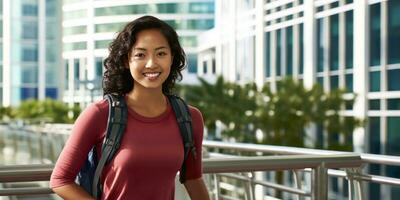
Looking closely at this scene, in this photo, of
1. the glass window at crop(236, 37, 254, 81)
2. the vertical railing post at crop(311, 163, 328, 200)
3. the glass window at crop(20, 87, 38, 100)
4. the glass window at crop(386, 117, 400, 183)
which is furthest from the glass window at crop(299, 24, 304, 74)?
the glass window at crop(20, 87, 38, 100)

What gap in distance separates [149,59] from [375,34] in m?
22.2

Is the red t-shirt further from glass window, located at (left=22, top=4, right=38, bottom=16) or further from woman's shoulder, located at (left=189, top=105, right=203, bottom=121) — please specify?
glass window, located at (left=22, top=4, right=38, bottom=16)

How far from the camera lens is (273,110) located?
28016 mm

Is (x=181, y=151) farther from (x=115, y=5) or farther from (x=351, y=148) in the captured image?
(x=115, y=5)

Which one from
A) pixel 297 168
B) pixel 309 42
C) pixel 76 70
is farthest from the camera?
pixel 76 70

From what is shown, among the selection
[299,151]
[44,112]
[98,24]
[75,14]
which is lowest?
[44,112]

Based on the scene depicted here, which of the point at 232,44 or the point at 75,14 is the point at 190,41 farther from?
the point at 232,44

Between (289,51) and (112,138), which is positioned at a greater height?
(289,51)

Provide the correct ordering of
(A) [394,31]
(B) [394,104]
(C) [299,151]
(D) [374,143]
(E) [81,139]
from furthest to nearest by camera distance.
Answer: (D) [374,143] → (B) [394,104] → (A) [394,31] → (C) [299,151] → (E) [81,139]

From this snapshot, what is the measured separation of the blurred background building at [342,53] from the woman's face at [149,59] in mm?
21017

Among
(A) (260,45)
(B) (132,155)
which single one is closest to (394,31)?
(A) (260,45)

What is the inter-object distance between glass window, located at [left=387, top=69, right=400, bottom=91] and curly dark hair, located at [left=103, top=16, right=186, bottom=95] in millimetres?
21494

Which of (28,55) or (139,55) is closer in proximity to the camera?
(139,55)

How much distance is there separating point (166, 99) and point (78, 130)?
26cm
